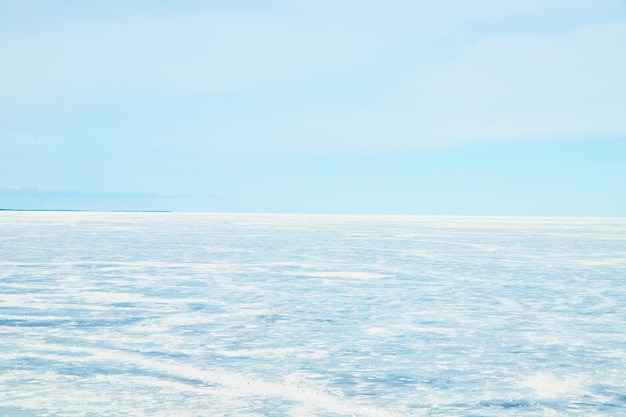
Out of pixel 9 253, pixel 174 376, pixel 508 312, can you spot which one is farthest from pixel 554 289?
pixel 9 253

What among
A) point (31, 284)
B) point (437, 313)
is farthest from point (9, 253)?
point (437, 313)

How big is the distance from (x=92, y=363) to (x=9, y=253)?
49.1 ft

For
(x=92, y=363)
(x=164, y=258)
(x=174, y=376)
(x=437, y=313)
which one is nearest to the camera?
(x=174, y=376)

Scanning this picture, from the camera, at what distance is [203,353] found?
6703 millimetres

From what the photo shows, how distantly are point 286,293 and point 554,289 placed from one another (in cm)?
488

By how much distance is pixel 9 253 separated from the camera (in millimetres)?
19547

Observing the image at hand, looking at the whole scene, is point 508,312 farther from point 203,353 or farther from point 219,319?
point 203,353

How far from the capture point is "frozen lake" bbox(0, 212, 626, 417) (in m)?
5.13

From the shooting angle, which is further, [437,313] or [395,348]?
[437,313]

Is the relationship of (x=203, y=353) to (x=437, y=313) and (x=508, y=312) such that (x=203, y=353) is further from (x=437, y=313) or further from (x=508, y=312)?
(x=508, y=312)

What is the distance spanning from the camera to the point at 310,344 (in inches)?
284

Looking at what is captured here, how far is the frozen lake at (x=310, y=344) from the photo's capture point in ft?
16.8

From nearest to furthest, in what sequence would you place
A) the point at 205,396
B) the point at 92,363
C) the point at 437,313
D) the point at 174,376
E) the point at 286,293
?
the point at 205,396, the point at 174,376, the point at 92,363, the point at 437,313, the point at 286,293

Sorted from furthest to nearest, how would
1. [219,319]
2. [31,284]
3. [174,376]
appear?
1. [31,284]
2. [219,319]
3. [174,376]
